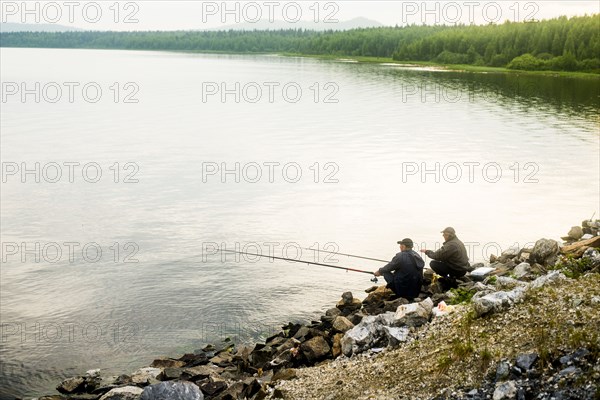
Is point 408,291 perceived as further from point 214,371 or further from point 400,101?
point 400,101

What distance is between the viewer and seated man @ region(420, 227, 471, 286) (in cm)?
1755

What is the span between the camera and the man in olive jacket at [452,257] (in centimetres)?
1755

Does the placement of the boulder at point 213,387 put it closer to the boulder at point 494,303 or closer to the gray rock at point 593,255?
the boulder at point 494,303

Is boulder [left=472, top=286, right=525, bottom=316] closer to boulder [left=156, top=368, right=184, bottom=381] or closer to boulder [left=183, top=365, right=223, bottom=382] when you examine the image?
boulder [left=183, top=365, right=223, bottom=382]

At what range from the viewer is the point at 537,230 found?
2619cm

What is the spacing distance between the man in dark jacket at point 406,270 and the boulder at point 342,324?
1.82 m

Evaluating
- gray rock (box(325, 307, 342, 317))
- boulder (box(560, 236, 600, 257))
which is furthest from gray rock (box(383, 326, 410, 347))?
boulder (box(560, 236, 600, 257))

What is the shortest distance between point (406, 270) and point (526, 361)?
654 cm

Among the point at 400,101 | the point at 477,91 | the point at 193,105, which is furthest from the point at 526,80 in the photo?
the point at 193,105

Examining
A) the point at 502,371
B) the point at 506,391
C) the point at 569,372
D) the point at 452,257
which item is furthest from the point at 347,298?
the point at 569,372

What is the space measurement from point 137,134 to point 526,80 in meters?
89.7

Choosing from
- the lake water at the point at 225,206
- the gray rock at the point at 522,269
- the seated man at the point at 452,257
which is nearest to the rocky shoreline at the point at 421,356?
the gray rock at the point at 522,269

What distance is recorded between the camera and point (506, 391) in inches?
379

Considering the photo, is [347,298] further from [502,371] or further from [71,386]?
[502,371]
